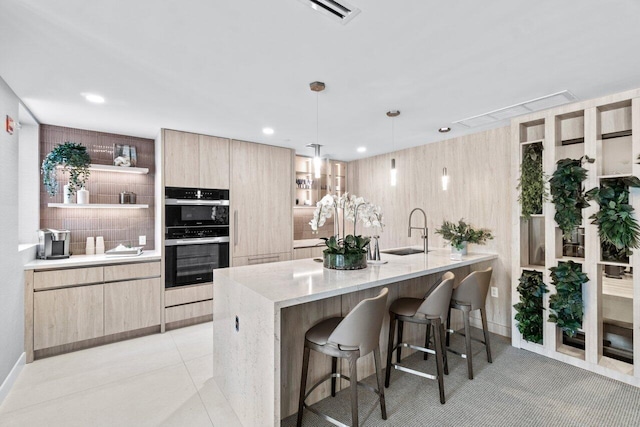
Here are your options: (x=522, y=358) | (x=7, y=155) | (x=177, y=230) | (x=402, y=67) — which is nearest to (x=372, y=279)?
(x=402, y=67)

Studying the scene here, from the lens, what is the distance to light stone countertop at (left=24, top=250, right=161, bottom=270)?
2.99 m

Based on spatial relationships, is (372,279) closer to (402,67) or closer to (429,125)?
(402,67)

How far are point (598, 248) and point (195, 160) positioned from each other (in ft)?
14.1

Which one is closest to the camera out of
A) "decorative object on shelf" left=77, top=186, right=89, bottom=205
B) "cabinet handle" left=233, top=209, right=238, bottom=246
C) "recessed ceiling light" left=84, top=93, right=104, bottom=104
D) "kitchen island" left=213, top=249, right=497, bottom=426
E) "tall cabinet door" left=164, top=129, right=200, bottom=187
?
"kitchen island" left=213, top=249, right=497, bottom=426

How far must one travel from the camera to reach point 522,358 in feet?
9.73

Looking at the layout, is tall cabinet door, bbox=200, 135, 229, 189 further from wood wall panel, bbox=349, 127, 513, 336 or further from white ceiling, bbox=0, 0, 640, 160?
wood wall panel, bbox=349, 127, 513, 336

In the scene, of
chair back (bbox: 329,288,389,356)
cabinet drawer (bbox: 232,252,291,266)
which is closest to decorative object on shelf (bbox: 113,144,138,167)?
cabinet drawer (bbox: 232,252,291,266)

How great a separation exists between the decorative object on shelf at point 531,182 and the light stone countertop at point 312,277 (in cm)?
90

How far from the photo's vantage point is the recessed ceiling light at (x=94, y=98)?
2.65 metres

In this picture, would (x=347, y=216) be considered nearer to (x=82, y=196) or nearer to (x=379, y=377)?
(x=379, y=377)

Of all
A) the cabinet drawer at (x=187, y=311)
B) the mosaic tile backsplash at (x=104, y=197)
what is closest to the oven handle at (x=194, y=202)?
the mosaic tile backsplash at (x=104, y=197)

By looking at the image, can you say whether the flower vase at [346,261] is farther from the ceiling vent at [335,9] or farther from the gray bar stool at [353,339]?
the ceiling vent at [335,9]

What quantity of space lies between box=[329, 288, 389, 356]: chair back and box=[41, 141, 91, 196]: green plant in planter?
3392 mm

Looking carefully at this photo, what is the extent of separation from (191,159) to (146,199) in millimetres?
889
